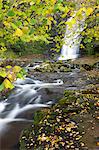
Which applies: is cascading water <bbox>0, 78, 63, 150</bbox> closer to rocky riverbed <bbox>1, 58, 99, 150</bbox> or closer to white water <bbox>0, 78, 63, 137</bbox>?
white water <bbox>0, 78, 63, 137</bbox>

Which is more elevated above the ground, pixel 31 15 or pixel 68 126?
pixel 31 15

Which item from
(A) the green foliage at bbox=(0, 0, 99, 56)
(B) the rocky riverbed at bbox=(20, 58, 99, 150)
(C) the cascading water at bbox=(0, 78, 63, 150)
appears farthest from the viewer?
(C) the cascading water at bbox=(0, 78, 63, 150)

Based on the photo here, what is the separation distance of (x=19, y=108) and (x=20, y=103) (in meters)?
0.50

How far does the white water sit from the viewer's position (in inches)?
339

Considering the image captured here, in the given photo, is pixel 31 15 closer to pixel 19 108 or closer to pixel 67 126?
pixel 67 126

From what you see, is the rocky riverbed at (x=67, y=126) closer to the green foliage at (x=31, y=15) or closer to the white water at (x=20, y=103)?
the white water at (x=20, y=103)

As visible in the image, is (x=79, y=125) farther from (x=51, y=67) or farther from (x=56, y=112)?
(x=51, y=67)

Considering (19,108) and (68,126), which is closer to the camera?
(68,126)

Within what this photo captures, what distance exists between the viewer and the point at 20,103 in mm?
10008

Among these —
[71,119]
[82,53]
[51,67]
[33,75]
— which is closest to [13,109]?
[71,119]

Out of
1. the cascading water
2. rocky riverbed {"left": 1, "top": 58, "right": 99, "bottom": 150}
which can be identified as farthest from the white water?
rocky riverbed {"left": 1, "top": 58, "right": 99, "bottom": 150}

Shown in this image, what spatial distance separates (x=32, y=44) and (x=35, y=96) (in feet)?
40.6

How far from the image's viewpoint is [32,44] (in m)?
22.5

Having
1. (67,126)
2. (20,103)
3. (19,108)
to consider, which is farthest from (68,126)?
(20,103)
